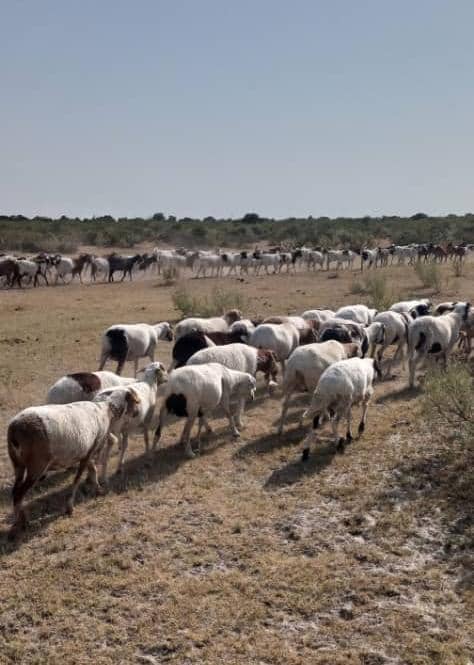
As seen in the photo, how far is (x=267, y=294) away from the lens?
2502 centimetres

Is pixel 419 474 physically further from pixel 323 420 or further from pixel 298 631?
pixel 298 631

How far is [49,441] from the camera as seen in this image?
21.7ft

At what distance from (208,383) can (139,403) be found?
1067 millimetres

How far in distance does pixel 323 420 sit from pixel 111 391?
3.57 metres

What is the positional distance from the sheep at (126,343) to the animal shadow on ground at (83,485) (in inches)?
128

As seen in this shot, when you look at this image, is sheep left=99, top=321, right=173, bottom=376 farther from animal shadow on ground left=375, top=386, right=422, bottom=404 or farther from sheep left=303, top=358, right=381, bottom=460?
animal shadow on ground left=375, top=386, right=422, bottom=404

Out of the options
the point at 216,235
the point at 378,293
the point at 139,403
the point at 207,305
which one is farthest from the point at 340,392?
the point at 216,235

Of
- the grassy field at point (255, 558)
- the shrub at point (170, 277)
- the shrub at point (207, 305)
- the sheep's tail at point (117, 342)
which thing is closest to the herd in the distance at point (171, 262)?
the shrub at point (170, 277)

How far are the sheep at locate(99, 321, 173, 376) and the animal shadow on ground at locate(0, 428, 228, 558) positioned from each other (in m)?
3.25

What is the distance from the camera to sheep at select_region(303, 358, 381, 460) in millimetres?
8328

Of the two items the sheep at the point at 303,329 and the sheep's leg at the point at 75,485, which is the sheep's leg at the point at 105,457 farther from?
the sheep at the point at 303,329

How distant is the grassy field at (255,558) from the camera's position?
491cm

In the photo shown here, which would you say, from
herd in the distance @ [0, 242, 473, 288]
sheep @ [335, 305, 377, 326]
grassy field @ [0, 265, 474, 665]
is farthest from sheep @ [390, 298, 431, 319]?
herd in the distance @ [0, 242, 473, 288]

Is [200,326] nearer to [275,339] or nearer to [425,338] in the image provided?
[275,339]
